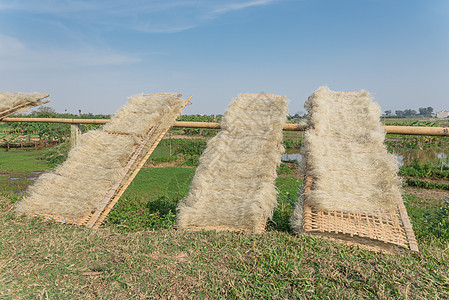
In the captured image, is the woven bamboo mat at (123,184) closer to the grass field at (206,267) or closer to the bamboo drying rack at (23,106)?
the grass field at (206,267)

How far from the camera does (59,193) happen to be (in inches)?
187

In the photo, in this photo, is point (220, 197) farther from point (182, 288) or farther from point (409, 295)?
point (409, 295)

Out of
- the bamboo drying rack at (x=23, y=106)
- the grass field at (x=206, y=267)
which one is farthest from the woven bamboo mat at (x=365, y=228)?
the bamboo drying rack at (x=23, y=106)

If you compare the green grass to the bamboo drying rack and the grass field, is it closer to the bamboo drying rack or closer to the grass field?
the grass field

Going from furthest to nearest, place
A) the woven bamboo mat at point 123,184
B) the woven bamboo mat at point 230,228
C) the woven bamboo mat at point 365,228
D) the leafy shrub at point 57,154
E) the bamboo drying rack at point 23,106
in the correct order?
the leafy shrub at point 57,154 < the bamboo drying rack at point 23,106 < the woven bamboo mat at point 123,184 < the woven bamboo mat at point 230,228 < the woven bamboo mat at point 365,228

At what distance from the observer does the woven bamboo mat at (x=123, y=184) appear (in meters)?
4.40

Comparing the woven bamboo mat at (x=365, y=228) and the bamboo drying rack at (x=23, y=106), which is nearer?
the woven bamboo mat at (x=365, y=228)

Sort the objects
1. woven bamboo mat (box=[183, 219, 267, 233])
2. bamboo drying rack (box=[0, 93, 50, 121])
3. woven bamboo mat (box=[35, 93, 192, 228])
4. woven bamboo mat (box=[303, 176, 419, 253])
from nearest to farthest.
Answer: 1. woven bamboo mat (box=[303, 176, 419, 253])
2. woven bamboo mat (box=[183, 219, 267, 233])
3. woven bamboo mat (box=[35, 93, 192, 228])
4. bamboo drying rack (box=[0, 93, 50, 121])

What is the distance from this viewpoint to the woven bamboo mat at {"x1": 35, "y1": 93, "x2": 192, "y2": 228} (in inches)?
173

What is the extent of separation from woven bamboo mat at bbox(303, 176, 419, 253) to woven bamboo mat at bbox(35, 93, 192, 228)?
2704 millimetres

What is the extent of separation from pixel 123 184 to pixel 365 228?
3.39m

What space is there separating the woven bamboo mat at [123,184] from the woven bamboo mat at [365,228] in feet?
8.87

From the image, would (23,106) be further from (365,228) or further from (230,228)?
(365,228)

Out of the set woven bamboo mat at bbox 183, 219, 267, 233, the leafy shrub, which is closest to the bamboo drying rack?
woven bamboo mat at bbox 183, 219, 267, 233
